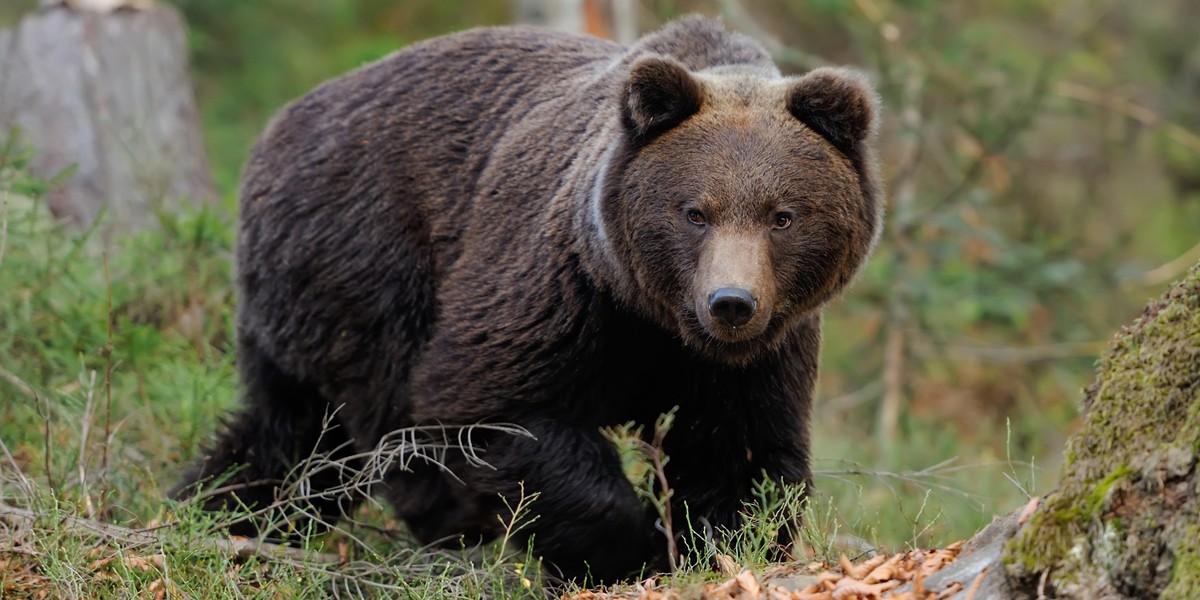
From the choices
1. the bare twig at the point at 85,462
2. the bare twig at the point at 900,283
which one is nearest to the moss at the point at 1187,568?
the bare twig at the point at 85,462

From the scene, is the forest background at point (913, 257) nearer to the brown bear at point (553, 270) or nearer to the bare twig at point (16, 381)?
the bare twig at point (16, 381)

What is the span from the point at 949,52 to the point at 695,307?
673 centimetres

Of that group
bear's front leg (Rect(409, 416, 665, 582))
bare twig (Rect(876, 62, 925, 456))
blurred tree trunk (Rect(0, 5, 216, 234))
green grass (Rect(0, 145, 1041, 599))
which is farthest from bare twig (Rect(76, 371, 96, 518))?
bare twig (Rect(876, 62, 925, 456))

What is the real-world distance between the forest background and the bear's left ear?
54.7 inches

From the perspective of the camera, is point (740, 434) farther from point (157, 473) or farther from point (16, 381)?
point (16, 381)

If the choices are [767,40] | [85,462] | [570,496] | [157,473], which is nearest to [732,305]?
[570,496]

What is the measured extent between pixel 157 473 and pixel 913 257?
7946 mm

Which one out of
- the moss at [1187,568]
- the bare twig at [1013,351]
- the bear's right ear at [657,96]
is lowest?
the bare twig at [1013,351]

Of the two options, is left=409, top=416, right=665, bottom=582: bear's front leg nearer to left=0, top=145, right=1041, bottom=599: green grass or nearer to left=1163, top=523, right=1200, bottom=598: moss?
left=0, top=145, right=1041, bottom=599: green grass

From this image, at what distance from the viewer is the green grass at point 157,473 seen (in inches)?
180

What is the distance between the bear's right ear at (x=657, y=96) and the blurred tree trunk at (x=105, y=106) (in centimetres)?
491

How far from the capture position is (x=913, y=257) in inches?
485

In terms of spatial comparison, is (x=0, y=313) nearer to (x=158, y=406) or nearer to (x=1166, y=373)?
(x=158, y=406)

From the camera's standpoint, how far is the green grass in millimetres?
4578
